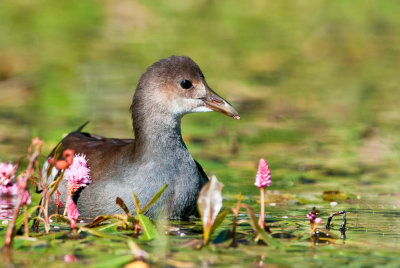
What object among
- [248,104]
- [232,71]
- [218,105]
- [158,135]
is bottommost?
[158,135]

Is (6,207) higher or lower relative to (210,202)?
higher

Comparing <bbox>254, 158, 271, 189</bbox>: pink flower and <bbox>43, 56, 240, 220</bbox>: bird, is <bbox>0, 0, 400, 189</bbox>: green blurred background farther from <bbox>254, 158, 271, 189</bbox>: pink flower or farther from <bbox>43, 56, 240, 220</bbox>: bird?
<bbox>254, 158, 271, 189</bbox>: pink flower

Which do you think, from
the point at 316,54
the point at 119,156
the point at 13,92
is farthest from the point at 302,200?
the point at 316,54

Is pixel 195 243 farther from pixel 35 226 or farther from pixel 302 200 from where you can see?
pixel 302 200

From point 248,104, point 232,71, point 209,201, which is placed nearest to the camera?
point 209,201

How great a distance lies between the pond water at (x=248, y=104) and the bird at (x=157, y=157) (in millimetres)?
310

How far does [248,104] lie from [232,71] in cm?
195

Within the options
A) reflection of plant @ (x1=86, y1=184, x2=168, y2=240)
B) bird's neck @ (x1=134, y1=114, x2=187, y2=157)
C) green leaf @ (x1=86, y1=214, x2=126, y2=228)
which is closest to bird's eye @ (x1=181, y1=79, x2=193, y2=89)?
bird's neck @ (x1=134, y1=114, x2=187, y2=157)

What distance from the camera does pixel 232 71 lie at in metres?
12.1

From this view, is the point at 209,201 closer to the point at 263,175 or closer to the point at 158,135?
the point at 263,175

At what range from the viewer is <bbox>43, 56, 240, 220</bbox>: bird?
5578 mm

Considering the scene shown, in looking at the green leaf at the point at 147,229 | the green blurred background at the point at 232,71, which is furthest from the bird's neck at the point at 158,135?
the green blurred background at the point at 232,71

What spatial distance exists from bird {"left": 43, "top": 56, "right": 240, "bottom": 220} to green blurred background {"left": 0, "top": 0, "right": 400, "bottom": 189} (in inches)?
54.3

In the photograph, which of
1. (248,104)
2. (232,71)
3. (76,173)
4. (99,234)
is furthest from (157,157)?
(232,71)
